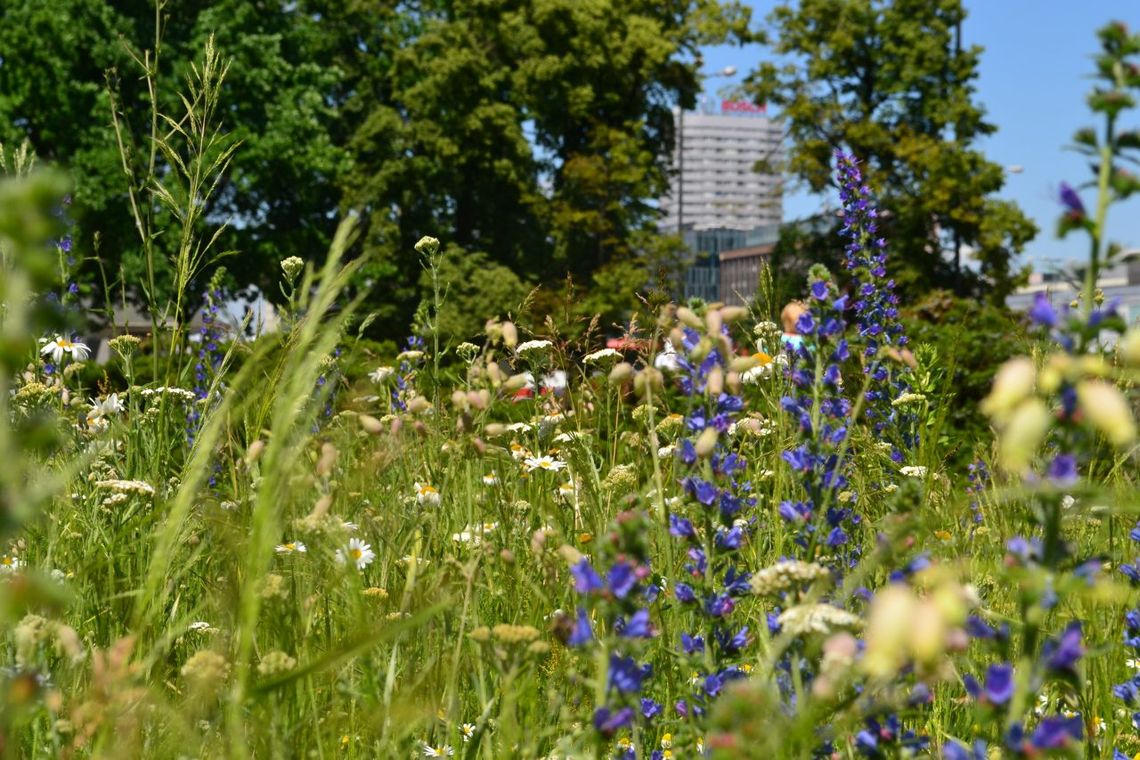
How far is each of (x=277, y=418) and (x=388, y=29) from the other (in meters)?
29.9

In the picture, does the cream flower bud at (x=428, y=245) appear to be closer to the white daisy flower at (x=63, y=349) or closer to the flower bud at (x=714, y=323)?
the white daisy flower at (x=63, y=349)

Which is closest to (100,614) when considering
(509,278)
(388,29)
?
(509,278)

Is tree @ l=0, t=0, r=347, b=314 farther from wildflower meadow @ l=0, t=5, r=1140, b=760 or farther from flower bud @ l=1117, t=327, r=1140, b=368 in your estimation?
flower bud @ l=1117, t=327, r=1140, b=368

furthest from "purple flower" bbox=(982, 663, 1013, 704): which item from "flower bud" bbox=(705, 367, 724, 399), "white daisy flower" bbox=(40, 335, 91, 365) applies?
"white daisy flower" bbox=(40, 335, 91, 365)

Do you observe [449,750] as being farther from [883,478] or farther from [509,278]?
[509,278]

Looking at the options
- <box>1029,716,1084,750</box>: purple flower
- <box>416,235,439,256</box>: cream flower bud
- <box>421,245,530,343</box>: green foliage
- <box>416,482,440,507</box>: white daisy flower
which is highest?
<box>421,245,530,343</box>: green foliage

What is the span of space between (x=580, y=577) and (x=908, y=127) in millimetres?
28052

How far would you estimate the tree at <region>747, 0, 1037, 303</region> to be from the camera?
87.0ft

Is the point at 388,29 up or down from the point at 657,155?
up

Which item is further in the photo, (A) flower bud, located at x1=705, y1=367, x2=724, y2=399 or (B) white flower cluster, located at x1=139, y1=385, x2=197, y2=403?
(B) white flower cluster, located at x1=139, y1=385, x2=197, y2=403

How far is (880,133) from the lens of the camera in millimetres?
27234

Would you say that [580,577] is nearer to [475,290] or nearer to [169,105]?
[169,105]

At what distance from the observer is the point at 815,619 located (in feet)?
4.45

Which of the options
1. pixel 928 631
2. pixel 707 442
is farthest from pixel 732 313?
pixel 928 631
